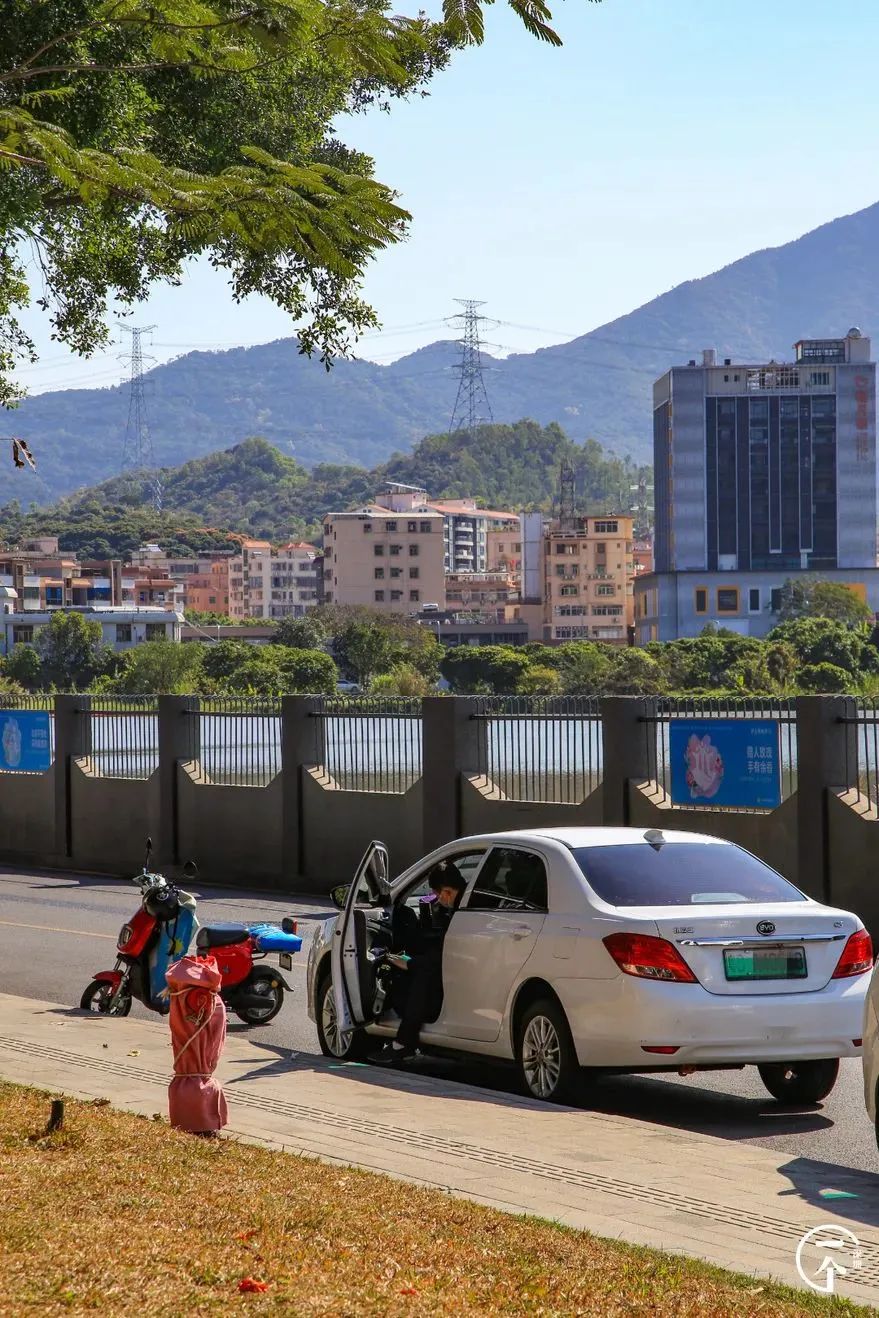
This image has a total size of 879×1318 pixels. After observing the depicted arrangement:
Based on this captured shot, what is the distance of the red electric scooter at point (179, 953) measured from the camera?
505 inches

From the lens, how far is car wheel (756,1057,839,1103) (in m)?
10.3

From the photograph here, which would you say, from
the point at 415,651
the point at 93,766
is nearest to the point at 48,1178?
the point at 93,766

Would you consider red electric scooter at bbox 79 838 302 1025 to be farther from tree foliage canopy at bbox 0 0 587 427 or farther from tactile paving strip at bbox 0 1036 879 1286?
tree foliage canopy at bbox 0 0 587 427

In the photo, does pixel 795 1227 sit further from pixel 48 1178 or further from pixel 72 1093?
pixel 72 1093

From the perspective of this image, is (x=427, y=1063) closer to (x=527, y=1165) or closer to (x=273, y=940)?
(x=273, y=940)

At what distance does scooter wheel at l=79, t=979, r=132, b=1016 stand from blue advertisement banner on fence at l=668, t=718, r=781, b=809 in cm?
769

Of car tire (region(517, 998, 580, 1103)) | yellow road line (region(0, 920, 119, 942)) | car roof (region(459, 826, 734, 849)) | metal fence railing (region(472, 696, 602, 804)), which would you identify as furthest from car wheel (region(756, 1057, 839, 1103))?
metal fence railing (region(472, 696, 602, 804))

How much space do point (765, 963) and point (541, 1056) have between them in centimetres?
136

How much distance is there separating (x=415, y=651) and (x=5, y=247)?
15216cm

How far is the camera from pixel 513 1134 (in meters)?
8.70

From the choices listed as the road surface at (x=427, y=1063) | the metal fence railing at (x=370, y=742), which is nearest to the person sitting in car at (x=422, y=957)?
the road surface at (x=427, y=1063)

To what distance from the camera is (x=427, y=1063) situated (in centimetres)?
1184

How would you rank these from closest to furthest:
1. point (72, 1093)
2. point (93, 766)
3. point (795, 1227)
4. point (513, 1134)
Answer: point (795, 1227) → point (513, 1134) → point (72, 1093) → point (93, 766)

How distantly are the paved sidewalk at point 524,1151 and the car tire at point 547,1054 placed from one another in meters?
0.26
